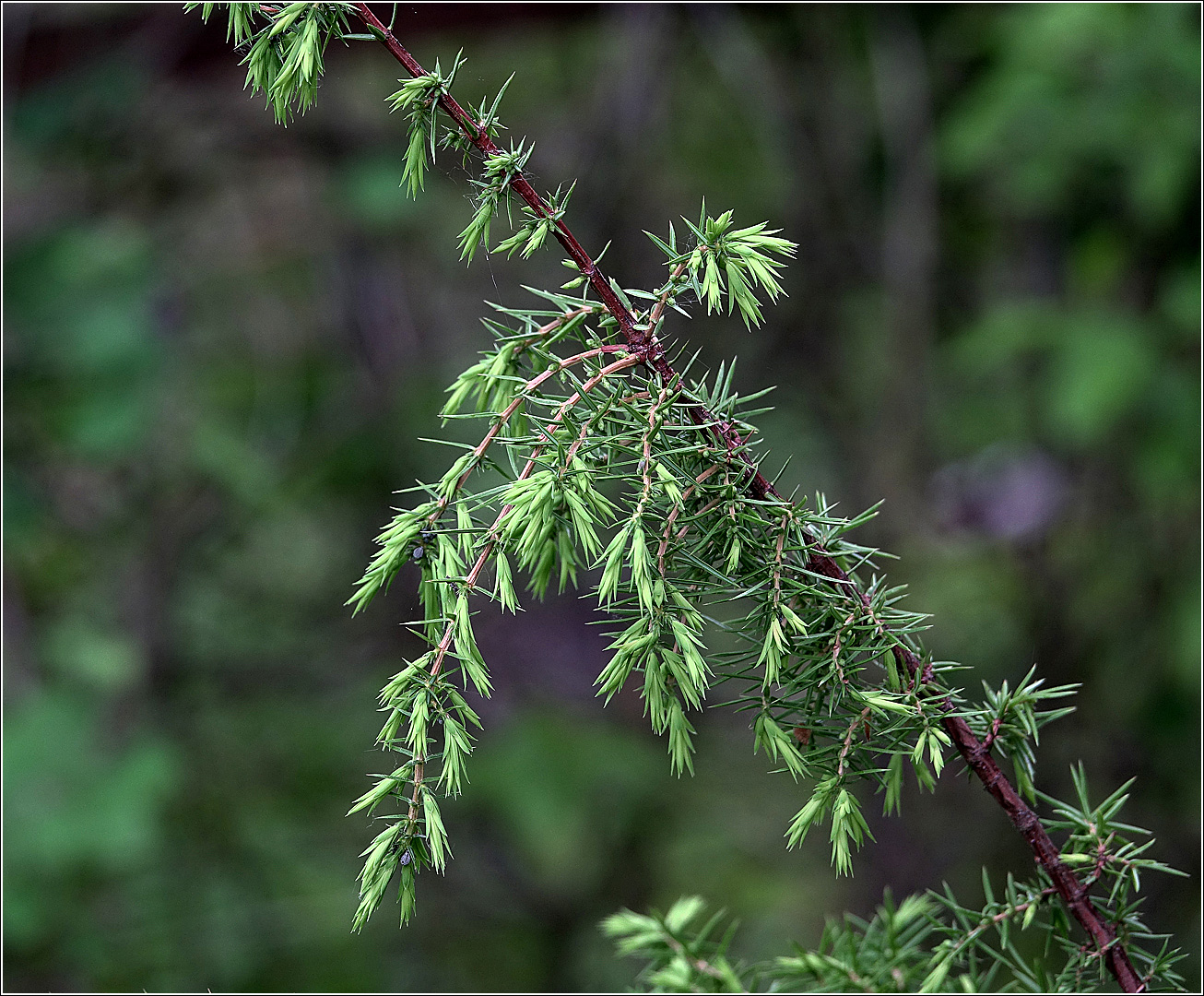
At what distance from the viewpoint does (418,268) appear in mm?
2451

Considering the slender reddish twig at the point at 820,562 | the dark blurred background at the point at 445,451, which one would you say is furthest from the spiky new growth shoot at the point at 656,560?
the dark blurred background at the point at 445,451

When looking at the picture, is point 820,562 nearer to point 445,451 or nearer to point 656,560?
point 656,560

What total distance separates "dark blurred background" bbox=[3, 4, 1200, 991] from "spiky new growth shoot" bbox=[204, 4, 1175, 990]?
1.14m

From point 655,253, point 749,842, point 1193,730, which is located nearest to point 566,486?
point 1193,730

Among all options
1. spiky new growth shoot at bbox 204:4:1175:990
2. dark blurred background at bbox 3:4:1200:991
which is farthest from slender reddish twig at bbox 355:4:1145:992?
dark blurred background at bbox 3:4:1200:991

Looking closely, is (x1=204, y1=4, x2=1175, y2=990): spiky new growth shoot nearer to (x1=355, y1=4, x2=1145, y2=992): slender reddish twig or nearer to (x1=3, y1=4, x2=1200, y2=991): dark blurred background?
(x1=355, y1=4, x2=1145, y2=992): slender reddish twig

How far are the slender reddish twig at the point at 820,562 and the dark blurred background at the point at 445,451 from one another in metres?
1.13

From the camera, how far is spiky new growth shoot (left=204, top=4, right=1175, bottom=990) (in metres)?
0.35

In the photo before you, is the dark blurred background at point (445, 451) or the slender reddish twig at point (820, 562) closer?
the slender reddish twig at point (820, 562)

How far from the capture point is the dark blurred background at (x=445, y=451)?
5.27 feet

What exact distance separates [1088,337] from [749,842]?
1642 millimetres

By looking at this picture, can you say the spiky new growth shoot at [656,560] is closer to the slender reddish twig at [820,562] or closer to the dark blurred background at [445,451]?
the slender reddish twig at [820,562]

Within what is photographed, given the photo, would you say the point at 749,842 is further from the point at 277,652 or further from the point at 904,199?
the point at 904,199

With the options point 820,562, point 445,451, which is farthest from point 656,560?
point 445,451
